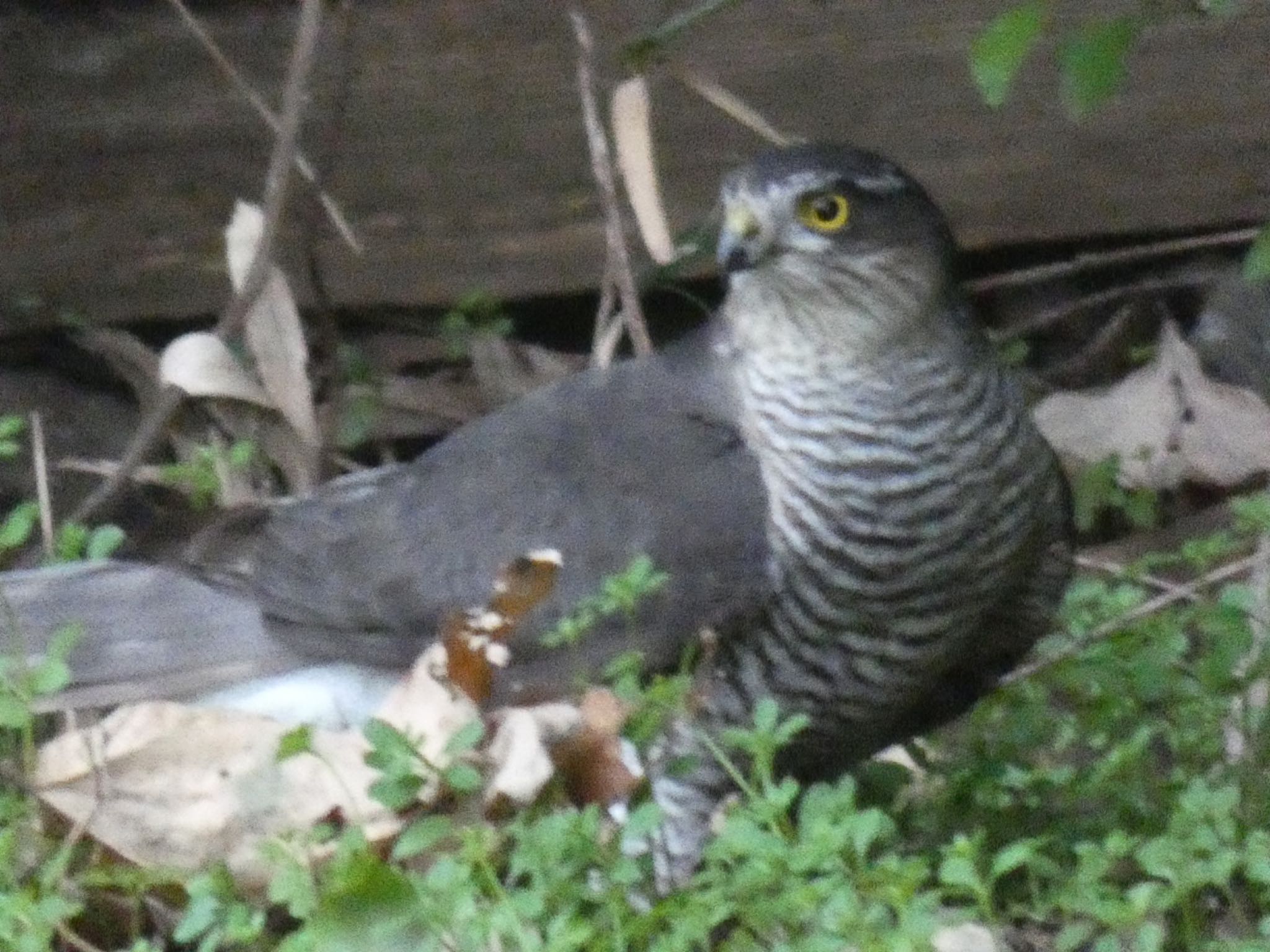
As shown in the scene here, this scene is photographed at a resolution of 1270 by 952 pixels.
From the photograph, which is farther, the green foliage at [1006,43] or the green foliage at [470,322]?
the green foliage at [470,322]

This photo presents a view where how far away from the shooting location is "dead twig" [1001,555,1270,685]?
4.35 m

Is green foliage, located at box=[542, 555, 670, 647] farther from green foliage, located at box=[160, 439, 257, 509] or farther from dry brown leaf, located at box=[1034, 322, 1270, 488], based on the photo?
dry brown leaf, located at box=[1034, 322, 1270, 488]

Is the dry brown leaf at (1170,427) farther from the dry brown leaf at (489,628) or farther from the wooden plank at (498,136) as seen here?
the dry brown leaf at (489,628)

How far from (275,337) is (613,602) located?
2.00 meters

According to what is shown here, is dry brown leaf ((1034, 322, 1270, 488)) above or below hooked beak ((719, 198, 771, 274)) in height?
below

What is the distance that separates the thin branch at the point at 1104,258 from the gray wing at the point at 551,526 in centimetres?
149

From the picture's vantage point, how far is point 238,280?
5406mm

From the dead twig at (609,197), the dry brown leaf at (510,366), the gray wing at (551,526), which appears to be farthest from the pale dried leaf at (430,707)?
the dry brown leaf at (510,366)

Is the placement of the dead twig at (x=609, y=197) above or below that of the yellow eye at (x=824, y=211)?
below

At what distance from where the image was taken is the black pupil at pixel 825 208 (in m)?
4.24

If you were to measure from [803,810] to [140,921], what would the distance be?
0.96m

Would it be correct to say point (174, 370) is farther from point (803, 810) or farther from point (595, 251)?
point (803, 810)

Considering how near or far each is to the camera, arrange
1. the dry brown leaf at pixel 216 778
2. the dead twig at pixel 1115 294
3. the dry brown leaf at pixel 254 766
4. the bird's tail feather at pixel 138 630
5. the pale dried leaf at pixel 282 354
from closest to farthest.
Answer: the dry brown leaf at pixel 254 766
the dry brown leaf at pixel 216 778
the bird's tail feather at pixel 138 630
the pale dried leaf at pixel 282 354
the dead twig at pixel 1115 294

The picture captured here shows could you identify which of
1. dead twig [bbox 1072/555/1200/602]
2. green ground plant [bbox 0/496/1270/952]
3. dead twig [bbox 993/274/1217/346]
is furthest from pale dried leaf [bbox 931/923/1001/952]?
dead twig [bbox 993/274/1217/346]
